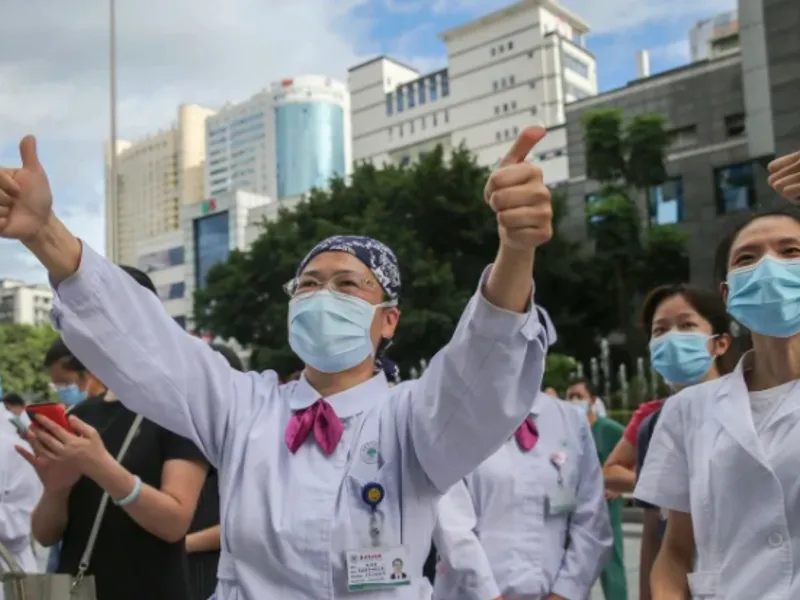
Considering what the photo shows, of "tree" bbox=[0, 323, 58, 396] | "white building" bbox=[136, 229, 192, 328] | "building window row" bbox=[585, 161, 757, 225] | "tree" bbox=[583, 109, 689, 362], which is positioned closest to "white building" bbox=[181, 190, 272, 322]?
"white building" bbox=[136, 229, 192, 328]

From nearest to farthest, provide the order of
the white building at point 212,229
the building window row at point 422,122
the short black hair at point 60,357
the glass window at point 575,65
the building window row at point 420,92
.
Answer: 1. the short black hair at point 60,357
2. the glass window at point 575,65
3. the building window row at point 422,122
4. the building window row at point 420,92
5. the white building at point 212,229

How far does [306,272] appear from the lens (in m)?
2.50

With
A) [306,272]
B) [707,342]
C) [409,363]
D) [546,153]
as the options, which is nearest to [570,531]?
[707,342]

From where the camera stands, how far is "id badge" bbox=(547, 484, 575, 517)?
3523 millimetres

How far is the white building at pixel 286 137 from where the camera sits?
9556 cm

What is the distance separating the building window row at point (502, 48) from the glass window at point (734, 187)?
36.9 meters

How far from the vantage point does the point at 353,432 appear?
218 centimetres

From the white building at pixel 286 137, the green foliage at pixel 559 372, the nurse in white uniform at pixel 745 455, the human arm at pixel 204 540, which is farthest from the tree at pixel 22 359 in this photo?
the nurse in white uniform at pixel 745 455

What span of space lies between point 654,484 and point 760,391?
370 mm

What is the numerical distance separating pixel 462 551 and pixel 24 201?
1.96 metres

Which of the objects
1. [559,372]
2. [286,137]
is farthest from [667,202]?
[286,137]

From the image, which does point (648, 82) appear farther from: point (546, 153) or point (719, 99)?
point (546, 153)

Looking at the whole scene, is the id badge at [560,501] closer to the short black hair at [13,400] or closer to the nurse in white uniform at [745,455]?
the nurse in white uniform at [745,455]

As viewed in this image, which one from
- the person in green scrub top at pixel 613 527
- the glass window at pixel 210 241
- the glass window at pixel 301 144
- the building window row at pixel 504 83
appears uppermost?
the glass window at pixel 301 144
